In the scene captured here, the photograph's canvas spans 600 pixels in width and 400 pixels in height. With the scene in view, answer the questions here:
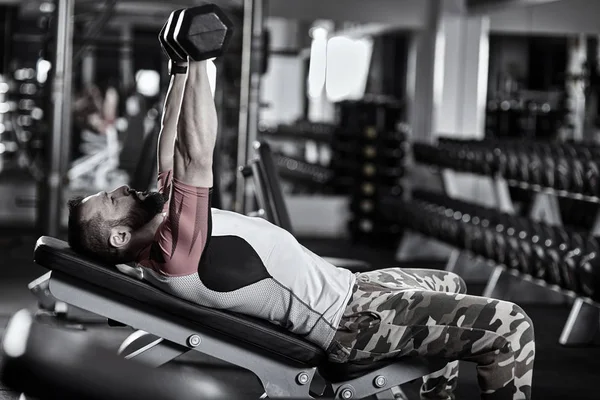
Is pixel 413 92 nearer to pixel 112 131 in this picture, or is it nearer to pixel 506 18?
pixel 506 18

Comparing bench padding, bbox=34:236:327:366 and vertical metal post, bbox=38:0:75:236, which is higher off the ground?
vertical metal post, bbox=38:0:75:236

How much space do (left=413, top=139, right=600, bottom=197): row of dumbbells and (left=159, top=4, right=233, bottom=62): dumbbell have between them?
248 centimetres

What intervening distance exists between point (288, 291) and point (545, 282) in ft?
7.41

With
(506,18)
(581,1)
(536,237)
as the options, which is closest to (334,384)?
(536,237)

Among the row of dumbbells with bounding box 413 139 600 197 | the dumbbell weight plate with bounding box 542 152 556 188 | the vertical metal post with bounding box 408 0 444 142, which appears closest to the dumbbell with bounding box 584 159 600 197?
the row of dumbbells with bounding box 413 139 600 197

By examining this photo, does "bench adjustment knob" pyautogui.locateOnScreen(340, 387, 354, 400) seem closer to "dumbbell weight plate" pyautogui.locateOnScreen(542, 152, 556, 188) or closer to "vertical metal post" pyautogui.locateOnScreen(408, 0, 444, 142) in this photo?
"dumbbell weight plate" pyautogui.locateOnScreen(542, 152, 556, 188)

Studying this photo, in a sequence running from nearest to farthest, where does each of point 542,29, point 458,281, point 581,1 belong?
point 458,281 < point 581,1 < point 542,29

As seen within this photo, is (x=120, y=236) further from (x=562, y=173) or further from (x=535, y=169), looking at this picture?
(x=535, y=169)

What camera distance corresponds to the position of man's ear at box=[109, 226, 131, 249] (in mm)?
2307

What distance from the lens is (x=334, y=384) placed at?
2.47 metres

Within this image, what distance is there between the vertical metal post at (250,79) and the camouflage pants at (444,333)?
A: 8.94ft

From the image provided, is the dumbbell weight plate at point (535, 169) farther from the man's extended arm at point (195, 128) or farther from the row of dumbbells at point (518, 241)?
the man's extended arm at point (195, 128)

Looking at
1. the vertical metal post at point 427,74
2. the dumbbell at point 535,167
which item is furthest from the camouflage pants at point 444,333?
the vertical metal post at point 427,74

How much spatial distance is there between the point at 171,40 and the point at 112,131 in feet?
19.8
